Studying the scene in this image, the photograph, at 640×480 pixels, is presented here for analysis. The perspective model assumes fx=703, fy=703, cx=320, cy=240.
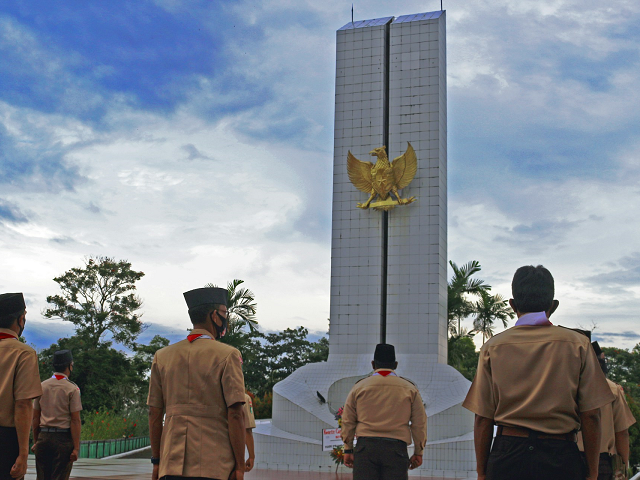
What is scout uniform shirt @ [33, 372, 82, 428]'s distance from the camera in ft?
19.4

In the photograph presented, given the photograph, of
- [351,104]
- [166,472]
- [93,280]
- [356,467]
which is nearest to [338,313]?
[351,104]

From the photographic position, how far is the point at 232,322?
77.7 ft

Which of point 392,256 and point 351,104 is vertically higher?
point 351,104

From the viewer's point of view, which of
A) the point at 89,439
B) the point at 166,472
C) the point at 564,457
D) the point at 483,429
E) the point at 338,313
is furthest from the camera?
the point at 338,313

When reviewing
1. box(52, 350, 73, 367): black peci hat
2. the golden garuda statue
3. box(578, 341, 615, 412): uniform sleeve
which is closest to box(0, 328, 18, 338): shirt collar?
box(52, 350, 73, 367): black peci hat

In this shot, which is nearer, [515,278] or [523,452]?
[523,452]

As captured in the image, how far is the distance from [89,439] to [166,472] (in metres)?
14.5

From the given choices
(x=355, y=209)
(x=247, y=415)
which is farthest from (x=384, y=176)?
(x=247, y=415)

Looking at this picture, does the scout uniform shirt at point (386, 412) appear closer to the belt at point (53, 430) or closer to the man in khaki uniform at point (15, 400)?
the belt at point (53, 430)

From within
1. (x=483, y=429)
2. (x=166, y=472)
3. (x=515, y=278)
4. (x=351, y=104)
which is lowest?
(x=166, y=472)

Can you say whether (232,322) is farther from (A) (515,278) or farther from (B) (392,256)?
(A) (515,278)

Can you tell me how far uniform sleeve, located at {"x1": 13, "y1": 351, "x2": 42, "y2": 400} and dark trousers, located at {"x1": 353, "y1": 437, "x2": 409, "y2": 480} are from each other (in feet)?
8.05

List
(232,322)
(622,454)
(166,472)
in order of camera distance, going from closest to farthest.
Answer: (166,472) < (622,454) < (232,322)

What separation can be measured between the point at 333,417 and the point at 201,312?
12653mm
